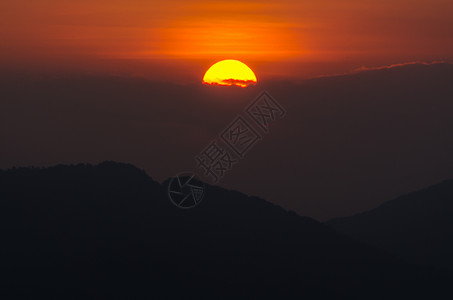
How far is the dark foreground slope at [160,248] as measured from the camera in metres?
83.6

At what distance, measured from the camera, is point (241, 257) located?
99625 millimetres

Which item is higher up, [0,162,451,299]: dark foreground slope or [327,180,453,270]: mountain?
[327,180,453,270]: mountain

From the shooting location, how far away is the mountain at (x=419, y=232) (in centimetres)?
15921

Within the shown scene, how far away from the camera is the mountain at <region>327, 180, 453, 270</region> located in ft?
522

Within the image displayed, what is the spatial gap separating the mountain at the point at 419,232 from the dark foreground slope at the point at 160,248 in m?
42.0

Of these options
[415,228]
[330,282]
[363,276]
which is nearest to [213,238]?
[330,282]

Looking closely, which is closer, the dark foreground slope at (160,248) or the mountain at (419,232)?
the dark foreground slope at (160,248)

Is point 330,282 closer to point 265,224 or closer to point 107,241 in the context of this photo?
point 265,224

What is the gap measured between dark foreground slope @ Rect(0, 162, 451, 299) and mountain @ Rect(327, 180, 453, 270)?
42.0m

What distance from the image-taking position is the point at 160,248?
310 feet

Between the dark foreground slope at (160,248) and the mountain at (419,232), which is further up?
the mountain at (419,232)

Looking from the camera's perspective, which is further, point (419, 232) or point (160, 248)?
point (419, 232)

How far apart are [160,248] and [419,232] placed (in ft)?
345

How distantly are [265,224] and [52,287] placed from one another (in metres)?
45.9
